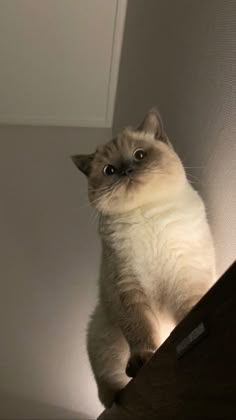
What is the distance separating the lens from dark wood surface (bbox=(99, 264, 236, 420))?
0.54 metres

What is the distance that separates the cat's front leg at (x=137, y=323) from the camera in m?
0.94

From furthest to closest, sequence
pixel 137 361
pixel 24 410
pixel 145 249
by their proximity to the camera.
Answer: pixel 24 410 → pixel 145 249 → pixel 137 361

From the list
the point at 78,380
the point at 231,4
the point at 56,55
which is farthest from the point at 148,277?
the point at 56,55

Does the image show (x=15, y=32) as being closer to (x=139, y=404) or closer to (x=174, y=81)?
(x=174, y=81)

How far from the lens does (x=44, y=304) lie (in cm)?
203

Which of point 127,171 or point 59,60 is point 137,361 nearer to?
point 127,171

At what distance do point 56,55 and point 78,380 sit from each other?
140 centimetres

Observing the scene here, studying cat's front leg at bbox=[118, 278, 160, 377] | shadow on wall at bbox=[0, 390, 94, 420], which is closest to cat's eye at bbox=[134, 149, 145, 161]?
cat's front leg at bbox=[118, 278, 160, 377]

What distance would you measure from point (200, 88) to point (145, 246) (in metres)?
0.42

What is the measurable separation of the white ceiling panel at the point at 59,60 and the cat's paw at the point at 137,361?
149 cm

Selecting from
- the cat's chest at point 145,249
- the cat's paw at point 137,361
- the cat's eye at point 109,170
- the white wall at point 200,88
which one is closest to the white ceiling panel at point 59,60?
the white wall at point 200,88

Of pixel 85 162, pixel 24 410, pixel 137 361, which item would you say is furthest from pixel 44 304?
pixel 137 361

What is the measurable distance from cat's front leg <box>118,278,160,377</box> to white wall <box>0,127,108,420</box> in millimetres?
1009

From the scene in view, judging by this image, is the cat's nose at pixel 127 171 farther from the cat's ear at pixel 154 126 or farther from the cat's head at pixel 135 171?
the cat's ear at pixel 154 126
